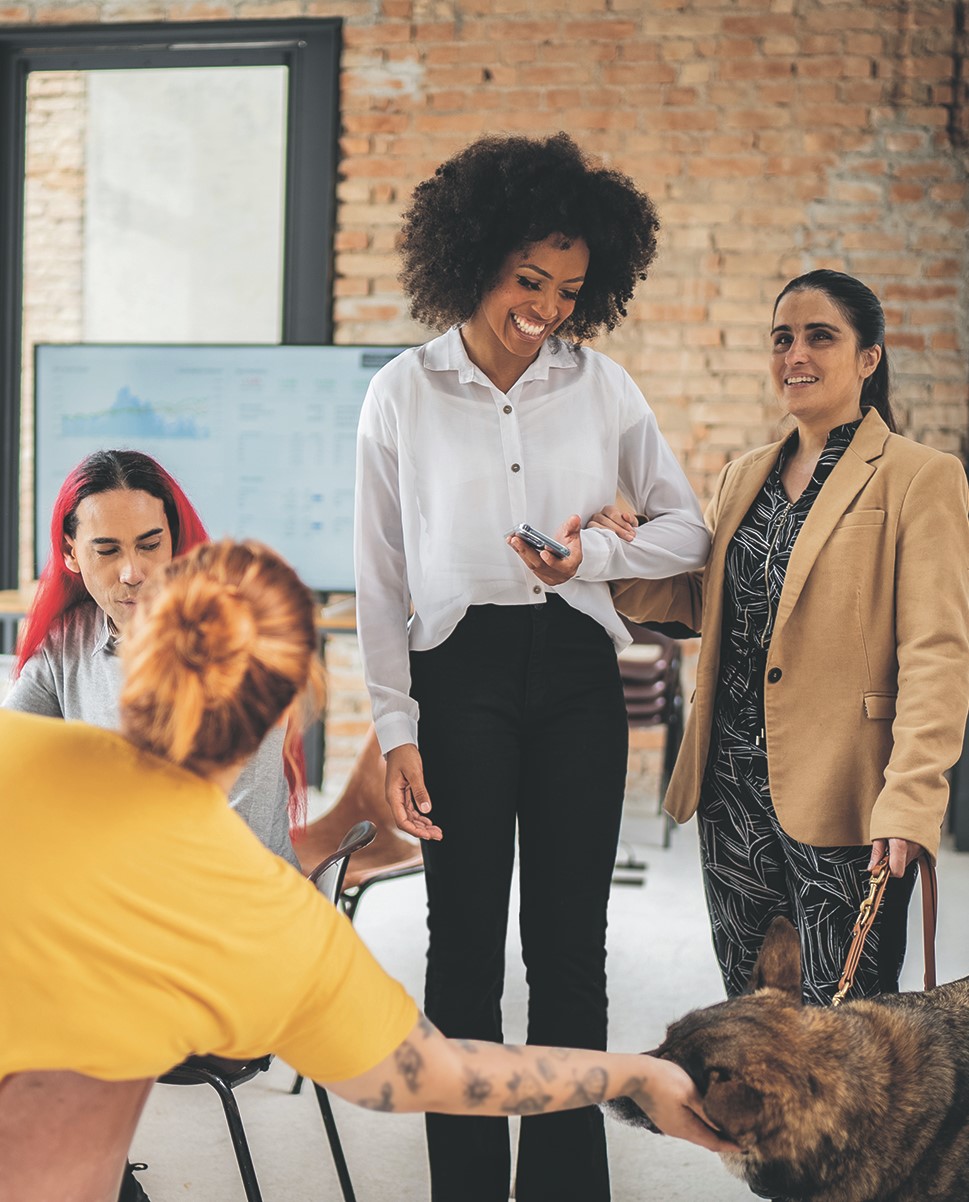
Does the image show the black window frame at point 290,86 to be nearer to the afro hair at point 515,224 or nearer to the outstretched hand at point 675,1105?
the afro hair at point 515,224

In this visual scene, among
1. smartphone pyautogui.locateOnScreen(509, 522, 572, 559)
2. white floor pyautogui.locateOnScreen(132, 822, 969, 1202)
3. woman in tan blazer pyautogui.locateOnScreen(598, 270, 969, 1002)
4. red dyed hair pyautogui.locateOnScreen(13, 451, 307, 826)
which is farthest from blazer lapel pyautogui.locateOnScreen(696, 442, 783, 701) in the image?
white floor pyautogui.locateOnScreen(132, 822, 969, 1202)

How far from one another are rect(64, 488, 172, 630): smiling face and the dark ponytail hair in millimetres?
1097

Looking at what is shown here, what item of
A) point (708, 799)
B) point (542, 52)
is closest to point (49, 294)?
point (542, 52)

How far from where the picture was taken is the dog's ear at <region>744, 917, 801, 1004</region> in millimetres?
1444

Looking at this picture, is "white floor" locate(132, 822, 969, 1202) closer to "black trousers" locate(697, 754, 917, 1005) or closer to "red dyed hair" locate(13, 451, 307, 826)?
"black trousers" locate(697, 754, 917, 1005)

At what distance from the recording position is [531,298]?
1720 millimetres

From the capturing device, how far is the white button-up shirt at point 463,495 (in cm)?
174

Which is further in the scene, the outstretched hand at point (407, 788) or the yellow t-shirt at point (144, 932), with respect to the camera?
the outstretched hand at point (407, 788)

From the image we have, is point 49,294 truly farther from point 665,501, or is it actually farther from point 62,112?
point 665,501

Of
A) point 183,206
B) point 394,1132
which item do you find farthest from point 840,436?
point 183,206

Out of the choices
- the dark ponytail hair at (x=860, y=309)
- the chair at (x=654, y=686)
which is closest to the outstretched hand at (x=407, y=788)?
the dark ponytail hair at (x=860, y=309)

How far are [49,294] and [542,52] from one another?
7.91ft

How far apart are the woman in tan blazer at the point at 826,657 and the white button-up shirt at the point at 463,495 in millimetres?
99

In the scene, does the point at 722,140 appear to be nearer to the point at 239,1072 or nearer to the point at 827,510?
the point at 827,510
